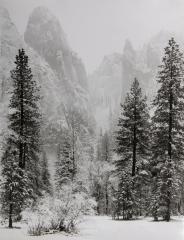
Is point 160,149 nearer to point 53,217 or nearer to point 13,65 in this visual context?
point 53,217

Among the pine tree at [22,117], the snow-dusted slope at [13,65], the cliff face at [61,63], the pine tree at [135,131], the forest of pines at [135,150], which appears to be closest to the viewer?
the forest of pines at [135,150]

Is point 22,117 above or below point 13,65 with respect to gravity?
below

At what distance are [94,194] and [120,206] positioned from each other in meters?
26.6

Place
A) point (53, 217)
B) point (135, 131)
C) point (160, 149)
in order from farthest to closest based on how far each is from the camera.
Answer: point (135, 131) < point (160, 149) < point (53, 217)

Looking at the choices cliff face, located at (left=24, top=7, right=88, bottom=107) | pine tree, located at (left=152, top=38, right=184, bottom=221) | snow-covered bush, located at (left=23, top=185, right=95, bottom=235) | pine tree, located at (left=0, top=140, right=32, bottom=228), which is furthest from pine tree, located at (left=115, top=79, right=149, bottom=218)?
cliff face, located at (left=24, top=7, right=88, bottom=107)

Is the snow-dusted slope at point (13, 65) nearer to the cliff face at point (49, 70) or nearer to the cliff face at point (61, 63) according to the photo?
the cliff face at point (49, 70)

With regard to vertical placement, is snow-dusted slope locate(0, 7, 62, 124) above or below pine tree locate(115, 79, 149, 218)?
above

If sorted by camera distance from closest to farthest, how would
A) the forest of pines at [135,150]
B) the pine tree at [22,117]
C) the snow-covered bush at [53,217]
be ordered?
1. the snow-covered bush at [53,217]
2. the forest of pines at [135,150]
3. the pine tree at [22,117]

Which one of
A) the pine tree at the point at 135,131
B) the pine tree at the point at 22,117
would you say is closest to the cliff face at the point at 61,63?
the pine tree at the point at 135,131

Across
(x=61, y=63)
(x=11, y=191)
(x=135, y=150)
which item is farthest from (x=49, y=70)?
(x=11, y=191)

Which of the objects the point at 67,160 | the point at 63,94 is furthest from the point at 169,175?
the point at 63,94

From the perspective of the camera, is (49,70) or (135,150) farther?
(49,70)

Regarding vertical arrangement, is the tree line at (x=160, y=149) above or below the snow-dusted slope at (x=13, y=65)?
below

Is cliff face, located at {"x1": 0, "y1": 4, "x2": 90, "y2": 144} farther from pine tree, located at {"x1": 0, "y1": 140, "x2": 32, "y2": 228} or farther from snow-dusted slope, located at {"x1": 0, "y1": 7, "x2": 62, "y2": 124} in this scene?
pine tree, located at {"x1": 0, "y1": 140, "x2": 32, "y2": 228}
